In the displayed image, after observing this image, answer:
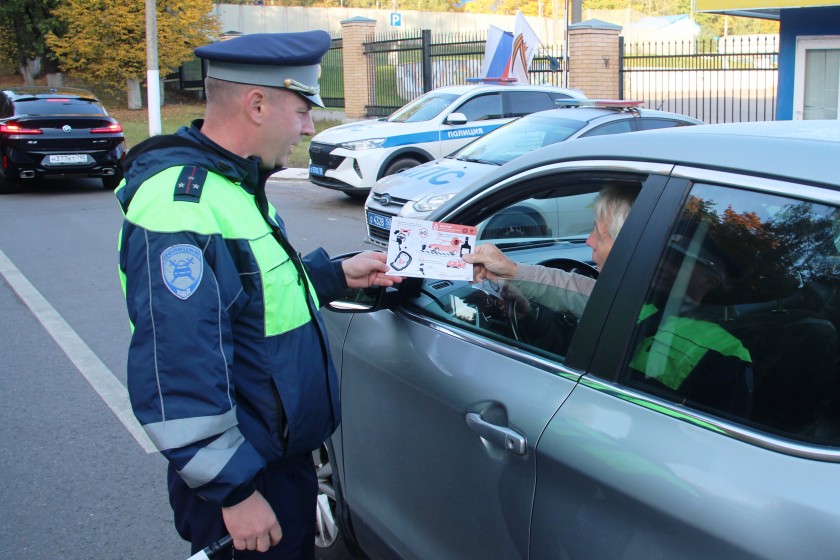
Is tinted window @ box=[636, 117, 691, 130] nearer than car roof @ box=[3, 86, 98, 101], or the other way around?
tinted window @ box=[636, 117, 691, 130]

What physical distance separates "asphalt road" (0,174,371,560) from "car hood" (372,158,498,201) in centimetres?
85

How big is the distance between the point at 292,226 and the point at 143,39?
18.8 m

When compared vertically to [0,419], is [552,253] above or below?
above

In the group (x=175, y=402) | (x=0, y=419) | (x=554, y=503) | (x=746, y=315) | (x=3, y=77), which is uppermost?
(x=3, y=77)

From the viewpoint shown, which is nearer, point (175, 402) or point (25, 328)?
point (175, 402)

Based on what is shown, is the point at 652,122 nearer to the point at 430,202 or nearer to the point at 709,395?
the point at 430,202

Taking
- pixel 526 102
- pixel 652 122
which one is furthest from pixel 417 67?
pixel 652 122

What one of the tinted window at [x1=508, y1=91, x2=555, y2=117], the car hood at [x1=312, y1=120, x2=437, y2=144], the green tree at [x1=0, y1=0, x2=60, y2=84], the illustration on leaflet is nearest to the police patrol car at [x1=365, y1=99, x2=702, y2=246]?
the car hood at [x1=312, y1=120, x2=437, y2=144]

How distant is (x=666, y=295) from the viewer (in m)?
1.90

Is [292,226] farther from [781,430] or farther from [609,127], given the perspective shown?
[781,430]

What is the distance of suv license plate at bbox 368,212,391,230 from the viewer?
28.3 feet

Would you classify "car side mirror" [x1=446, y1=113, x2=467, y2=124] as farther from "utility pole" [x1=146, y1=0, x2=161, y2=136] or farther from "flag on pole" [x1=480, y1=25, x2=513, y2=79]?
"utility pole" [x1=146, y1=0, x2=161, y2=136]

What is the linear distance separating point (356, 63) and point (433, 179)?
1474cm

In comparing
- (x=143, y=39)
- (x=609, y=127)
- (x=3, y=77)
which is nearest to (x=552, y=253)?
(x=609, y=127)
